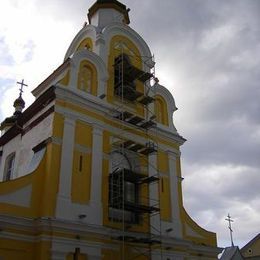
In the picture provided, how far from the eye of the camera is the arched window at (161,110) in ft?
69.6

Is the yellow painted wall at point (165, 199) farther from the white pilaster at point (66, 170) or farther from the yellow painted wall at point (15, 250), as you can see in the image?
the yellow painted wall at point (15, 250)

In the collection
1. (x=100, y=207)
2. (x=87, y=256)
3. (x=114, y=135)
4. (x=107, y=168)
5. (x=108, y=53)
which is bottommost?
(x=87, y=256)

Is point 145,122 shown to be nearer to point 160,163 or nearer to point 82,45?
point 160,163

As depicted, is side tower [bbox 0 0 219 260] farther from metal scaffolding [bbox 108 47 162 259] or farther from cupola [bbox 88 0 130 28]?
cupola [bbox 88 0 130 28]

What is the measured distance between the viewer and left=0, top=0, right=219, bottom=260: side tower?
14961mm

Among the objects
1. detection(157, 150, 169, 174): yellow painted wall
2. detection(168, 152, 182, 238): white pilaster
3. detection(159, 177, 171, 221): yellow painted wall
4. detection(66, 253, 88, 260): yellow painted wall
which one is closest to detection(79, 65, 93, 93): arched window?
detection(157, 150, 169, 174): yellow painted wall

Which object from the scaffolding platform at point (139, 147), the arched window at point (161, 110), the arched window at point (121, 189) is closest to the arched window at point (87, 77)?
the scaffolding platform at point (139, 147)

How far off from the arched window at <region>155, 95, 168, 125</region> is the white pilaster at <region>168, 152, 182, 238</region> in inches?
69.3

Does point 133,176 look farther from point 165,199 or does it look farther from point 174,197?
point 174,197

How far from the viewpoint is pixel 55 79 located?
1867 cm

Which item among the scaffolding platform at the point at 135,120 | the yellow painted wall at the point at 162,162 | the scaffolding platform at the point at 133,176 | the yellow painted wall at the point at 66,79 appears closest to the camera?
the scaffolding platform at the point at 133,176

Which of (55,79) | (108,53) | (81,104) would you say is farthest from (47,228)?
(108,53)

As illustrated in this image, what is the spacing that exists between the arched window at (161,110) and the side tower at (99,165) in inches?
1.9

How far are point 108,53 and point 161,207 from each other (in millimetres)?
7146
